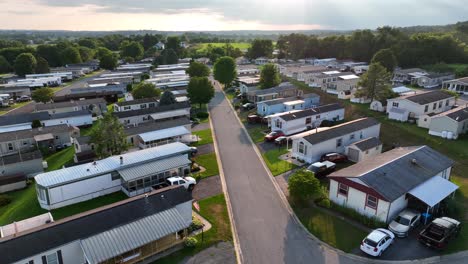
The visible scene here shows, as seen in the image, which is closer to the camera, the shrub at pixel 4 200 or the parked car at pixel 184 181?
the shrub at pixel 4 200

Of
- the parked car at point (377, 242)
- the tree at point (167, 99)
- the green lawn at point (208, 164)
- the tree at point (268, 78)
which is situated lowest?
the green lawn at point (208, 164)

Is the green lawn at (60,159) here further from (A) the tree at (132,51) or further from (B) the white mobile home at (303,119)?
(A) the tree at (132,51)

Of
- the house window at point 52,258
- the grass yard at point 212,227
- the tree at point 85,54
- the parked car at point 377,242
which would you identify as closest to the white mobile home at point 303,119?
the grass yard at point 212,227

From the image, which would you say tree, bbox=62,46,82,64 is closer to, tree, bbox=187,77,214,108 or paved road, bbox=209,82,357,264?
tree, bbox=187,77,214,108

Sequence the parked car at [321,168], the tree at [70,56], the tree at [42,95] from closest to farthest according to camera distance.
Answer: the parked car at [321,168] < the tree at [42,95] < the tree at [70,56]

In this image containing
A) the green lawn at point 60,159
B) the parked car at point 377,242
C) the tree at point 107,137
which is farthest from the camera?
the green lawn at point 60,159

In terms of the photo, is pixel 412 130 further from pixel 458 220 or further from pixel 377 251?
pixel 377 251

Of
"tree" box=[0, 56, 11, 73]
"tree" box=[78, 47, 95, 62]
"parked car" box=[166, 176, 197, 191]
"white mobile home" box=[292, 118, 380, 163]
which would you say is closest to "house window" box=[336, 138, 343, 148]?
"white mobile home" box=[292, 118, 380, 163]
